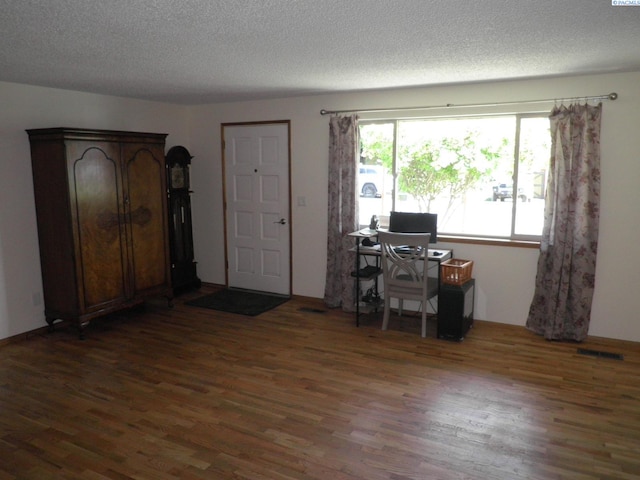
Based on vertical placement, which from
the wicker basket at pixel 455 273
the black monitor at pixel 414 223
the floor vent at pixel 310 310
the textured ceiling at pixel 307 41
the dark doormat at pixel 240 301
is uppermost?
the textured ceiling at pixel 307 41

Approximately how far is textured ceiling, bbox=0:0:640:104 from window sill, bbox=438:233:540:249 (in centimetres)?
155

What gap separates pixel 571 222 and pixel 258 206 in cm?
352

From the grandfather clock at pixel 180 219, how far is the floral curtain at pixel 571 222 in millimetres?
4153

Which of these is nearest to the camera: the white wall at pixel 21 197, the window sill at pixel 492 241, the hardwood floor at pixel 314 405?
the hardwood floor at pixel 314 405

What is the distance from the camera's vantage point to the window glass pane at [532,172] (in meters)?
4.47

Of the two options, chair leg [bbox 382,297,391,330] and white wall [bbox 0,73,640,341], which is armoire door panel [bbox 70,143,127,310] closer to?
white wall [bbox 0,73,640,341]

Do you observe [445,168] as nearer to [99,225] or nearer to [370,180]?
[370,180]

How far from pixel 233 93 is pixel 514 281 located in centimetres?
354

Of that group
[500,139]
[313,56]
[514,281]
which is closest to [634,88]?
[500,139]

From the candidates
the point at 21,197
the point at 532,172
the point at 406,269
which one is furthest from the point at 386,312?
the point at 21,197

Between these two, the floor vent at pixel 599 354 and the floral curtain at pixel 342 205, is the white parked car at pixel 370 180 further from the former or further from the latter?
the floor vent at pixel 599 354

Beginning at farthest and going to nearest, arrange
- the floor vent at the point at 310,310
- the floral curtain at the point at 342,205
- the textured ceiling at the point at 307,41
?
1. the floor vent at the point at 310,310
2. the floral curtain at the point at 342,205
3. the textured ceiling at the point at 307,41

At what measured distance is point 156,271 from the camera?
16.9ft

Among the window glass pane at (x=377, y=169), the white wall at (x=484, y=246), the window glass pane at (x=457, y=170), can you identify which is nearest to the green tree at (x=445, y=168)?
the window glass pane at (x=457, y=170)
